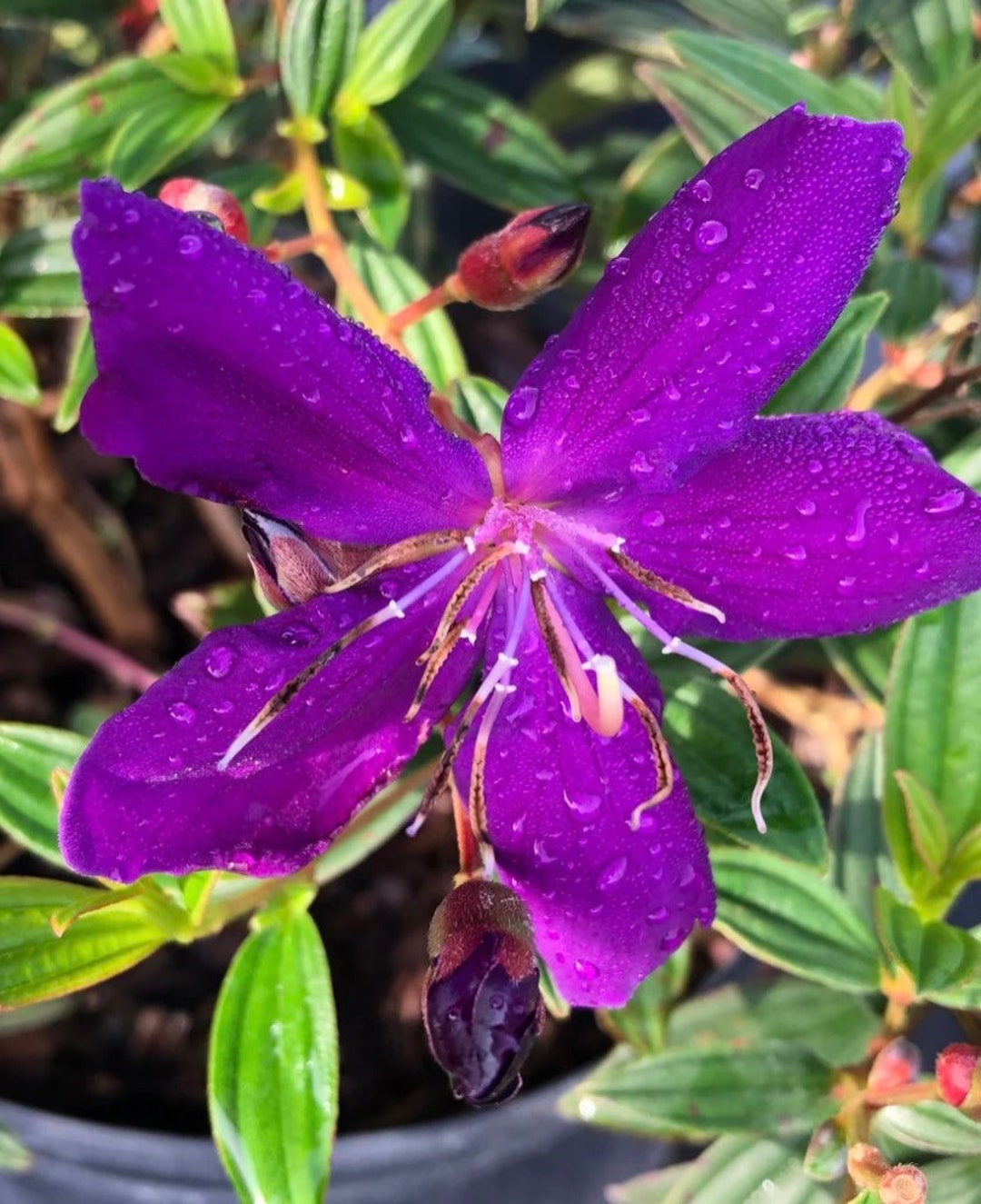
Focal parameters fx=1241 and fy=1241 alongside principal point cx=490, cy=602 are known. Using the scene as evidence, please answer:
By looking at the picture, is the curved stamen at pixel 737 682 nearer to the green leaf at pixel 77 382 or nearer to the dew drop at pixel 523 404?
the dew drop at pixel 523 404

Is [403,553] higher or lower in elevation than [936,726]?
higher

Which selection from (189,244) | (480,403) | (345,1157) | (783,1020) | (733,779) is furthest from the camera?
(345,1157)

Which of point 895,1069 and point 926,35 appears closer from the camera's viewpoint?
point 895,1069

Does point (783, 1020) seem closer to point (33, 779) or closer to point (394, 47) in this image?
point (33, 779)

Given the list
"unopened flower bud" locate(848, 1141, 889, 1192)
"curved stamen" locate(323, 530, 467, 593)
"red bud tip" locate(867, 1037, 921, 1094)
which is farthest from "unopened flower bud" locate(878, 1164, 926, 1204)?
"curved stamen" locate(323, 530, 467, 593)

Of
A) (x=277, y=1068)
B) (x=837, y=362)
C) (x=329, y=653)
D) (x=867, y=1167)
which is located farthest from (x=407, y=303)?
(x=867, y=1167)

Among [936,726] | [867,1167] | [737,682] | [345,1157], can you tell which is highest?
[737,682]

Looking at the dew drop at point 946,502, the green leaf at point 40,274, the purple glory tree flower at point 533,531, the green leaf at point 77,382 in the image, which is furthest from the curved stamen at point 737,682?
the green leaf at point 40,274
